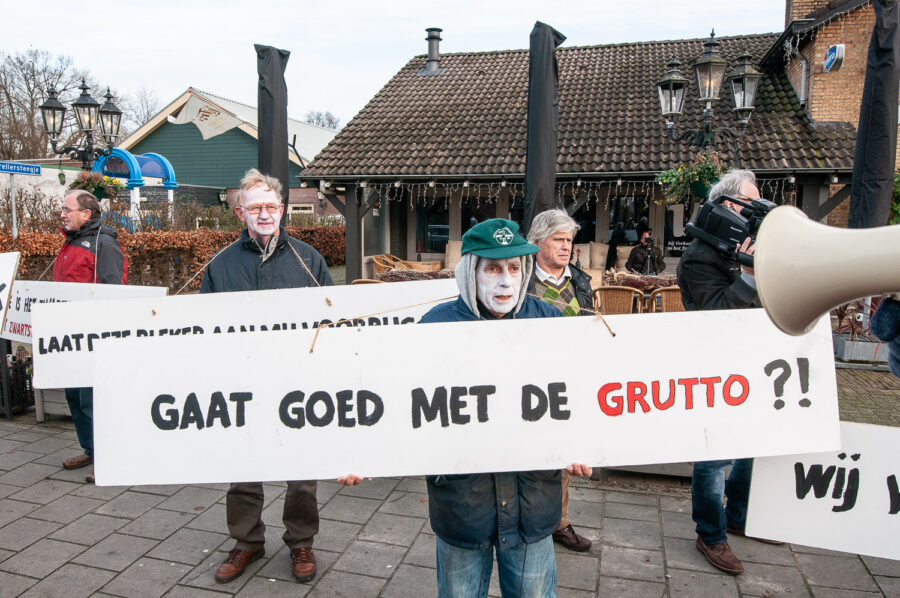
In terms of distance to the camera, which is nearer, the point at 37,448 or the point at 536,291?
the point at 536,291

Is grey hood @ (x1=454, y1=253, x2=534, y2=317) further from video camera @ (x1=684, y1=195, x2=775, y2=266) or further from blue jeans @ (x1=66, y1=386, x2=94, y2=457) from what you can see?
blue jeans @ (x1=66, y1=386, x2=94, y2=457)

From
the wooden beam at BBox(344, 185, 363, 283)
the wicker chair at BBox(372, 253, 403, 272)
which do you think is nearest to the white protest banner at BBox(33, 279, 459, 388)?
the wicker chair at BBox(372, 253, 403, 272)

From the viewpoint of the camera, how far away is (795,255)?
1.30 metres

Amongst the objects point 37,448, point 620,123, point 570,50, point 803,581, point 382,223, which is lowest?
point 803,581

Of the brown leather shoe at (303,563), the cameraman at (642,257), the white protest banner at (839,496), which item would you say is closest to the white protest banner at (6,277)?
the brown leather shoe at (303,563)

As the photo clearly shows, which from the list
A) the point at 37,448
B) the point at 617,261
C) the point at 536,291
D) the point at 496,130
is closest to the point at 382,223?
the point at 496,130

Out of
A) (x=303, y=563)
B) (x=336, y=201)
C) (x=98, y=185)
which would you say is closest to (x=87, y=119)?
(x=98, y=185)

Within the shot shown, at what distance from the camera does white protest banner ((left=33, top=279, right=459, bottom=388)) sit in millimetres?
3225

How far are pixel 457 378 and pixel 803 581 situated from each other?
2268 millimetres

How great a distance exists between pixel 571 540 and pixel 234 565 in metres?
1.77

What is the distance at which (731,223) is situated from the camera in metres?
2.92

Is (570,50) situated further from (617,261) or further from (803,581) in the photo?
(803,581)

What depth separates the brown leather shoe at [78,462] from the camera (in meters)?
4.53

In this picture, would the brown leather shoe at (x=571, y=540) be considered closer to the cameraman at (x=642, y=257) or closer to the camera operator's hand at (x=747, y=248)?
the camera operator's hand at (x=747, y=248)
